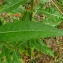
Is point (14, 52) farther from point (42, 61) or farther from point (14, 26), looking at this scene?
point (42, 61)

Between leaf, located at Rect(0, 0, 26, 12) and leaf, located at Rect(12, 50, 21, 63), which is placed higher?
leaf, located at Rect(0, 0, 26, 12)

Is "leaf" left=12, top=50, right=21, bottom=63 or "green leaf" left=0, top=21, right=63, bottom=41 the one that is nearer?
"green leaf" left=0, top=21, right=63, bottom=41

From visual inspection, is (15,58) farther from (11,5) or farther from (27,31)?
(27,31)

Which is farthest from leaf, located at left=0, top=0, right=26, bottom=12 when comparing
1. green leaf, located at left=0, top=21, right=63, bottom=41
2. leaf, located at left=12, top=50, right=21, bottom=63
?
green leaf, located at left=0, top=21, right=63, bottom=41

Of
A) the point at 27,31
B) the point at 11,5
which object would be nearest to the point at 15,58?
the point at 11,5

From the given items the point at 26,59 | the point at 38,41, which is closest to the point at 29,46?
the point at 38,41

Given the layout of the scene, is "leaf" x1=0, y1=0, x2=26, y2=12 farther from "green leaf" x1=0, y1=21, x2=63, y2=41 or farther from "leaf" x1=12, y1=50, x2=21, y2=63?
"green leaf" x1=0, y1=21, x2=63, y2=41

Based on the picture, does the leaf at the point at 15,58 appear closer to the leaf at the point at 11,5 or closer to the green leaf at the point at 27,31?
the leaf at the point at 11,5

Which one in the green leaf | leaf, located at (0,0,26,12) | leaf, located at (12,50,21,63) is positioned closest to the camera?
the green leaf
